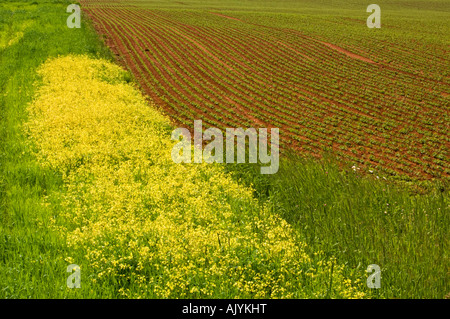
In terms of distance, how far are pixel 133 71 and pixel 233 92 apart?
7.31m

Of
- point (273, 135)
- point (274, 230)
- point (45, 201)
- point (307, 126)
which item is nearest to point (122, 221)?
point (45, 201)

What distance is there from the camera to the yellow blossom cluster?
5969mm

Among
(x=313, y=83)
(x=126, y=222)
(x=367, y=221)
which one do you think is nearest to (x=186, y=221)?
(x=126, y=222)

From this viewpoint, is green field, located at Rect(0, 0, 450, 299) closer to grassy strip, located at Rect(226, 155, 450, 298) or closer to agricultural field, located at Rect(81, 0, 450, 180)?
grassy strip, located at Rect(226, 155, 450, 298)

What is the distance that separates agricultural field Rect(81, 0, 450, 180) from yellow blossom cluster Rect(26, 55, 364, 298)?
18.7 ft

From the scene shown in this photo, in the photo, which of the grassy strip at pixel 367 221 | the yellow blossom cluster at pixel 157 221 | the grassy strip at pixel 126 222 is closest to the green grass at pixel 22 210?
the grassy strip at pixel 126 222

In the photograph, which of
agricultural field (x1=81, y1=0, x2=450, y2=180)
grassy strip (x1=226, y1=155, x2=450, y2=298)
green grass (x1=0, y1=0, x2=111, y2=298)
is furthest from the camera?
agricultural field (x1=81, y1=0, x2=450, y2=180)

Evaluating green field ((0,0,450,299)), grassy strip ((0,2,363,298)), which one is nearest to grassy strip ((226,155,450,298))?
green field ((0,0,450,299))

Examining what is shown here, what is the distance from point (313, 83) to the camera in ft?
75.8

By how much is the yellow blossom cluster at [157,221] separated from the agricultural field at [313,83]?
18.7ft

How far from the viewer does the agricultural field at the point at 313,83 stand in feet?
51.6

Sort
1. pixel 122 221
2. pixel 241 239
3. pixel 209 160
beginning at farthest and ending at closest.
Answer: pixel 209 160 → pixel 122 221 → pixel 241 239

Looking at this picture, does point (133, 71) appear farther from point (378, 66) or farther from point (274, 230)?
point (274, 230)
